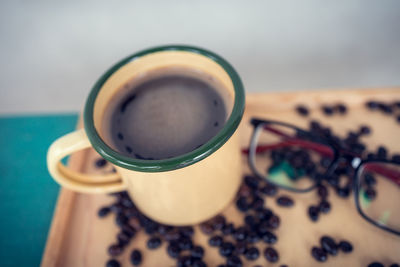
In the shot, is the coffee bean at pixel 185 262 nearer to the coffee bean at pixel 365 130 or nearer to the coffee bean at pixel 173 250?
the coffee bean at pixel 173 250

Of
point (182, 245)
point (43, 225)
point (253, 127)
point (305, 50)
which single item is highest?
point (305, 50)

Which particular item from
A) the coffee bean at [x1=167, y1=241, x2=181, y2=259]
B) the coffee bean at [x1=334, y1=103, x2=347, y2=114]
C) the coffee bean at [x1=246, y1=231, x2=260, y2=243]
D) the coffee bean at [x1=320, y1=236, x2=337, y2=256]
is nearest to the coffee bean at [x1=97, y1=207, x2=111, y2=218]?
the coffee bean at [x1=167, y1=241, x2=181, y2=259]

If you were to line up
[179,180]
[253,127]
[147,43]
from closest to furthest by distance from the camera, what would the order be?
[179,180] → [253,127] → [147,43]

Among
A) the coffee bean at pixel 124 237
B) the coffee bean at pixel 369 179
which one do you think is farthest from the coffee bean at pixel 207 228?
the coffee bean at pixel 369 179

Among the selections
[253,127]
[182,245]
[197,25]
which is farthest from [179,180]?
[197,25]

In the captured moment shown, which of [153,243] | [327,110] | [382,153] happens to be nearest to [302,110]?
[327,110]

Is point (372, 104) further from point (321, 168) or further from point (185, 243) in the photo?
point (185, 243)

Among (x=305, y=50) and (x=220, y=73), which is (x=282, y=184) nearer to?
(x=220, y=73)
